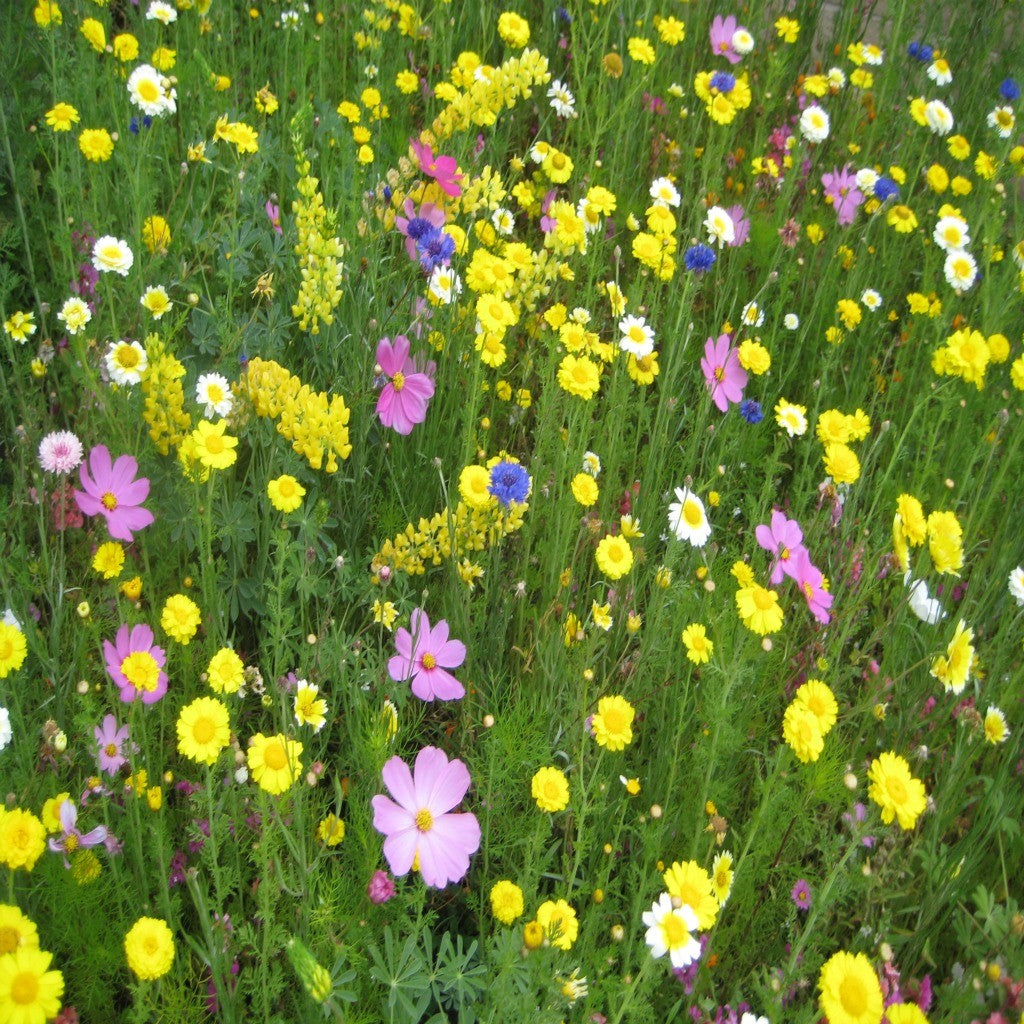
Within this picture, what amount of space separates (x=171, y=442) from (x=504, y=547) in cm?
72

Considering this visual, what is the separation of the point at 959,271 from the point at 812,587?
1.49m

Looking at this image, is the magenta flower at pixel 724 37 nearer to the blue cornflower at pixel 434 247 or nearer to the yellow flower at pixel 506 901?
the blue cornflower at pixel 434 247

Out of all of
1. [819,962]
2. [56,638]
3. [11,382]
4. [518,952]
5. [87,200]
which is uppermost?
[87,200]

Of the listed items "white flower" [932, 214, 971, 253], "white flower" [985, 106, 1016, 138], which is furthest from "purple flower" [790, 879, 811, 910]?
"white flower" [985, 106, 1016, 138]

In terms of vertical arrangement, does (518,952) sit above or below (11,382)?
below

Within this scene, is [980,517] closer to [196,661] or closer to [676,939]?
[676,939]

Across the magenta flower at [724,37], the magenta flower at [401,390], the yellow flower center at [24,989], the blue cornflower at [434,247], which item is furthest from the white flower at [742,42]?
the yellow flower center at [24,989]

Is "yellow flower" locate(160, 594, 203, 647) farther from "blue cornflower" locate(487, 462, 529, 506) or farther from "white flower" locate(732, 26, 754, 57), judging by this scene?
"white flower" locate(732, 26, 754, 57)

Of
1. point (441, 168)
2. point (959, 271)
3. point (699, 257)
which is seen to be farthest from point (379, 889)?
point (959, 271)

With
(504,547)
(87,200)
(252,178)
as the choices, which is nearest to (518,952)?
(504,547)

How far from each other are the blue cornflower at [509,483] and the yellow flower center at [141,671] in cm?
59

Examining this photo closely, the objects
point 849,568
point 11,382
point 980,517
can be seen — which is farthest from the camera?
point 980,517

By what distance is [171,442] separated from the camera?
161cm

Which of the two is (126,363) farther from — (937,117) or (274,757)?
(937,117)
